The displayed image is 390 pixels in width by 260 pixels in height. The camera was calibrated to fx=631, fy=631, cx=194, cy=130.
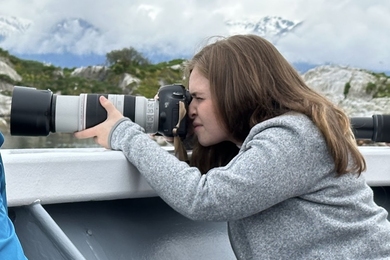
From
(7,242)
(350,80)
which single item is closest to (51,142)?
(7,242)

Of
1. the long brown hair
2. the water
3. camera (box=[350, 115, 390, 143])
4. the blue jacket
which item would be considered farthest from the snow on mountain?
the blue jacket

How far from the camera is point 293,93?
0.85m

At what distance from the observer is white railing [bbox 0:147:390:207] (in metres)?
0.77

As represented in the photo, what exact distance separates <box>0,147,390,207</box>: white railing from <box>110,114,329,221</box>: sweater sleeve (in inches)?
2.6

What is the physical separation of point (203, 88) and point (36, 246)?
0.30 meters

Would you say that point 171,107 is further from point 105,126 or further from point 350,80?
point 350,80

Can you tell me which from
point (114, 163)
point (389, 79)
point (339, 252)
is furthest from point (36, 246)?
point (389, 79)

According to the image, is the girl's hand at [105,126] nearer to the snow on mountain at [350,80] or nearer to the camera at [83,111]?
the camera at [83,111]

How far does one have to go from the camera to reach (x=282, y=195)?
760 millimetres

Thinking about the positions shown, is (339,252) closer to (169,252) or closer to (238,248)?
(238,248)

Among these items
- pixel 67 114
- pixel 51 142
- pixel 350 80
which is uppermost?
pixel 67 114

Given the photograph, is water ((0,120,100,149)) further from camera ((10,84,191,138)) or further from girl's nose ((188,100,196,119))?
girl's nose ((188,100,196,119))

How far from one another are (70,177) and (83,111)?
11cm

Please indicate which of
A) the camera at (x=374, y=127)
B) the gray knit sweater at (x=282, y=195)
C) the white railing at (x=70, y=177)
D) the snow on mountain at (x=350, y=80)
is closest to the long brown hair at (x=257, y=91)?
the gray knit sweater at (x=282, y=195)
